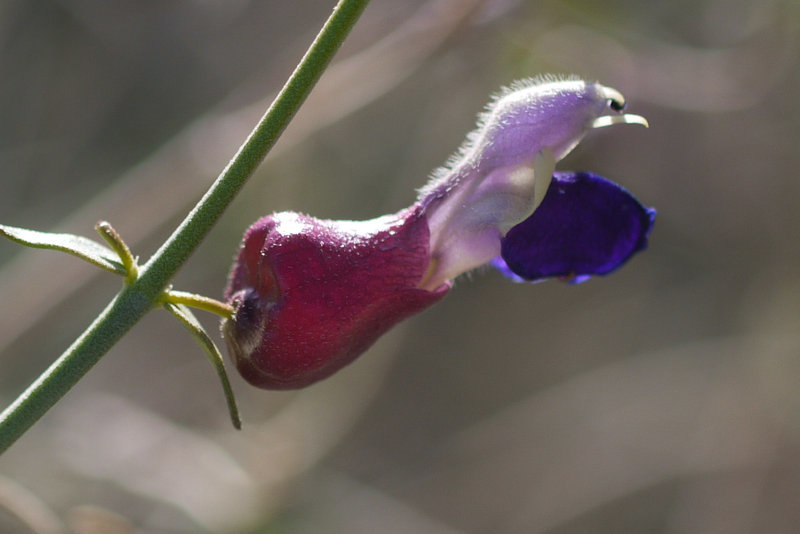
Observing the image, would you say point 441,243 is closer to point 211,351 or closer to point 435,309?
point 211,351

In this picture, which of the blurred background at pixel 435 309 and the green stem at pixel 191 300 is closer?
the green stem at pixel 191 300

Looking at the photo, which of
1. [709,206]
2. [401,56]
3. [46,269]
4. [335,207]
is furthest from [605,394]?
[46,269]

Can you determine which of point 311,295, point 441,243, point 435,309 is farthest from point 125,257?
point 435,309

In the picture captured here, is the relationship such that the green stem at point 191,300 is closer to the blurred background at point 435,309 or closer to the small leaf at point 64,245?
the small leaf at point 64,245

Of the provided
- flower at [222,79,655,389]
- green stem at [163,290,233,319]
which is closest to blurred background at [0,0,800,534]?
flower at [222,79,655,389]

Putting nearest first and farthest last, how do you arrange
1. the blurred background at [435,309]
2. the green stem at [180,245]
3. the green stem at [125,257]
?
the green stem at [180,245]
the green stem at [125,257]
the blurred background at [435,309]

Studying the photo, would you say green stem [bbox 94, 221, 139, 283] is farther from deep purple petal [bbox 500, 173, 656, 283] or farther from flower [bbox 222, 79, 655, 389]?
deep purple petal [bbox 500, 173, 656, 283]

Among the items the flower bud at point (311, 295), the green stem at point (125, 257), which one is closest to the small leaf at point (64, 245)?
the green stem at point (125, 257)
